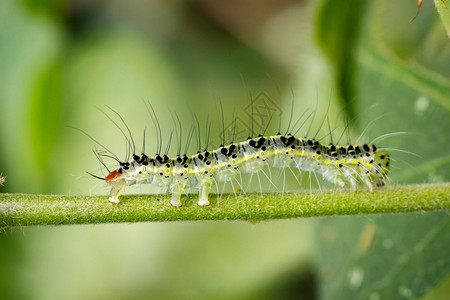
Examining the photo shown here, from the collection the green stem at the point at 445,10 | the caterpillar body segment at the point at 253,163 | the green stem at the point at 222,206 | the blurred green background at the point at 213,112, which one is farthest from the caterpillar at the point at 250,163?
the green stem at the point at 445,10

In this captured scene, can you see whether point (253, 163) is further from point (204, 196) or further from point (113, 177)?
point (113, 177)

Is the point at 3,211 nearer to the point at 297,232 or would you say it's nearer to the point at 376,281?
the point at 376,281

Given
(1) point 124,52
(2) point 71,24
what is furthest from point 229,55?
(2) point 71,24

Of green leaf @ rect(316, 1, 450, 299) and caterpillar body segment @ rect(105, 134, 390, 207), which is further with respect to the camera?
green leaf @ rect(316, 1, 450, 299)

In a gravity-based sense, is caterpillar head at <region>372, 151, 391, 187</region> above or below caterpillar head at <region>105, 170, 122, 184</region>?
above

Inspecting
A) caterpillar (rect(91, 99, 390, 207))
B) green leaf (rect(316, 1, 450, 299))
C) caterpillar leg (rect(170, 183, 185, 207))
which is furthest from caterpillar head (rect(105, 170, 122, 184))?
green leaf (rect(316, 1, 450, 299))

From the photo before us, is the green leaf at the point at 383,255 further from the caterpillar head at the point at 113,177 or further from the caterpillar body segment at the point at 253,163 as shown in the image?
the caterpillar head at the point at 113,177

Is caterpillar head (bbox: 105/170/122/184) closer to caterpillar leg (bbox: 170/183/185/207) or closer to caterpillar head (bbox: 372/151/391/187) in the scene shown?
caterpillar leg (bbox: 170/183/185/207)

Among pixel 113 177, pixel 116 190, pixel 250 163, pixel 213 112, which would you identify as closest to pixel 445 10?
pixel 250 163
